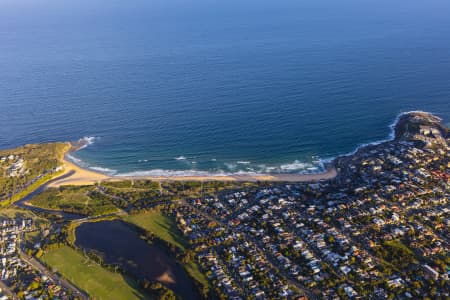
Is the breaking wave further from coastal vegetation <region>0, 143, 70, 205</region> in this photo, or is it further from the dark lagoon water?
the dark lagoon water

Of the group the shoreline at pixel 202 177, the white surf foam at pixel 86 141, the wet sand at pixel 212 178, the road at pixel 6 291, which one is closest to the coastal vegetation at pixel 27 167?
the white surf foam at pixel 86 141

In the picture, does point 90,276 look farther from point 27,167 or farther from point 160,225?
point 27,167

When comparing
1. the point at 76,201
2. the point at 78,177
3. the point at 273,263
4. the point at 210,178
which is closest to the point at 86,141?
the point at 78,177

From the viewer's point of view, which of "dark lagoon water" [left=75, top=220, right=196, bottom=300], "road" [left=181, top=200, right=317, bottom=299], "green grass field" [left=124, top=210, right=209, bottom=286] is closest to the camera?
"road" [left=181, top=200, right=317, bottom=299]

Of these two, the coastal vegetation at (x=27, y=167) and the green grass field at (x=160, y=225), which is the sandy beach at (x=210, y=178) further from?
the green grass field at (x=160, y=225)

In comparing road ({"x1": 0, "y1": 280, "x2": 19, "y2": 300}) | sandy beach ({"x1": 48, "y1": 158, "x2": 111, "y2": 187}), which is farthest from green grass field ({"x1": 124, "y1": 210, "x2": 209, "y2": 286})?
road ({"x1": 0, "y1": 280, "x2": 19, "y2": 300})

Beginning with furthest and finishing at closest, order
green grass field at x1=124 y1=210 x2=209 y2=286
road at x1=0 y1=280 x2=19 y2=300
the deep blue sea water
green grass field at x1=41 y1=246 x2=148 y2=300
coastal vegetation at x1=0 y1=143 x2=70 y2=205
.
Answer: the deep blue sea water → coastal vegetation at x1=0 y1=143 x2=70 y2=205 → green grass field at x1=124 y1=210 x2=209 y2=286 → green grass field at x1=41 y1=246 x2=148 y2=300 → road at x1=0 y1=280 x2=19 y2=300

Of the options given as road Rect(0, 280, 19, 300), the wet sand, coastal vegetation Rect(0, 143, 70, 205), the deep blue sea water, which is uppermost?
the deep blue sea water
